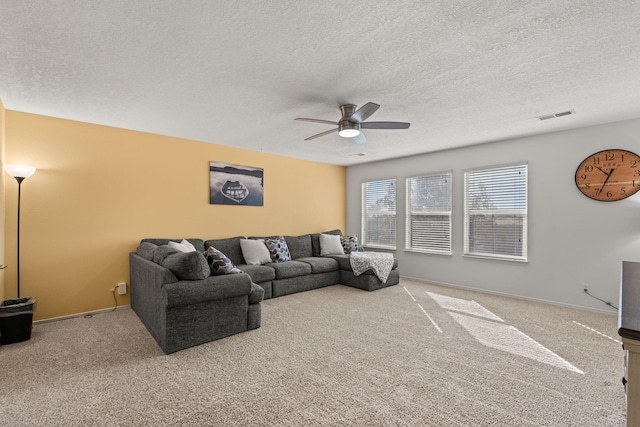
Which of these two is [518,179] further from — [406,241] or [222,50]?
[222,50]

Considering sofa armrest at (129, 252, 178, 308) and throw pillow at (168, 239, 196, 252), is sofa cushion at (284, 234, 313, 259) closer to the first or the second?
throw pillow at (168, 239, 196, 252)

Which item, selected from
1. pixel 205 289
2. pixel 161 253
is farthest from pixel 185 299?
pixel 161 253

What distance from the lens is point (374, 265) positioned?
16.6ft

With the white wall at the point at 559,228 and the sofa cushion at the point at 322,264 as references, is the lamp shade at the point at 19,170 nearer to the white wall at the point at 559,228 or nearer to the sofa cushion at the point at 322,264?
the sofa cushion at the point at 322,264

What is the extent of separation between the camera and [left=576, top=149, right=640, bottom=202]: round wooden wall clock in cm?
370

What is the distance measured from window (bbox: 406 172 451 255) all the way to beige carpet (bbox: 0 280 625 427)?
2001mm

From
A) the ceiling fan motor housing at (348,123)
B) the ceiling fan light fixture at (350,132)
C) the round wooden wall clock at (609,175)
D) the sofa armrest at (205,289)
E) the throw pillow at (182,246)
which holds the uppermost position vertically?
the ceiling fan motor housing at (348,123)

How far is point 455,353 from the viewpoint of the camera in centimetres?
272

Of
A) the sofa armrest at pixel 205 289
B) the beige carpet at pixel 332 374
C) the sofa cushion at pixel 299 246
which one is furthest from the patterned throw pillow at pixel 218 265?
the sofa cushion at pixel 299 246

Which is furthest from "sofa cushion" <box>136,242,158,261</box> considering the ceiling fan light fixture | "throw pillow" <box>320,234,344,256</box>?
"throw pillow" <box>320,234,344,256</box>

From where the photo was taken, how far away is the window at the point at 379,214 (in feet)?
21.0

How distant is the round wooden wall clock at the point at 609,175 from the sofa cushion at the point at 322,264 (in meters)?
3.88

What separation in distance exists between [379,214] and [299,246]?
6.70 feet

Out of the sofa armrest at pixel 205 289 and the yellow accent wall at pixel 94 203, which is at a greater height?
the yellow accent wall at pixel 94 203
